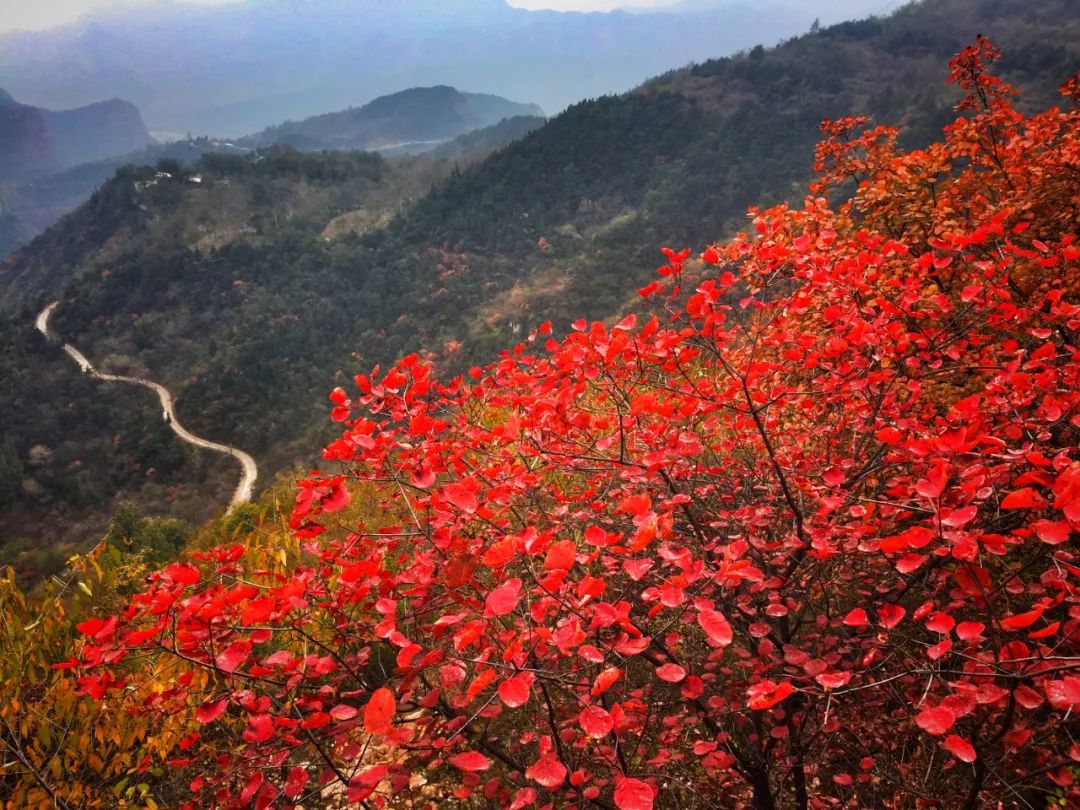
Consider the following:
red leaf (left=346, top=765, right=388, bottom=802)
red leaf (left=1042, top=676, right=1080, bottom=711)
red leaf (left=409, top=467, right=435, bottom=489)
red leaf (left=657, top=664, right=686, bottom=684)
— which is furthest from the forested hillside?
red leaf (left=1042, top=676, right=1080, bottom=711)

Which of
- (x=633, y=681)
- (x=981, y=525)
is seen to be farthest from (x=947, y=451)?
(x=633, y=681)

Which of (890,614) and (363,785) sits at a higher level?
(890,614)

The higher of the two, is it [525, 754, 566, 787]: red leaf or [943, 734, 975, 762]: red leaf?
[525, 754, 566, 787]: red leaf

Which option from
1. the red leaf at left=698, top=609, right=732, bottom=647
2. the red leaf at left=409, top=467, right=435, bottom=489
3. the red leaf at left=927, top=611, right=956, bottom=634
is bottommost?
the red leaf at left=927, top=611, right=956, bottom=634

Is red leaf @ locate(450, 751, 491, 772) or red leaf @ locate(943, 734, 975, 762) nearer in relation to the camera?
red leaf @ locate(943, 734, 975, 762)

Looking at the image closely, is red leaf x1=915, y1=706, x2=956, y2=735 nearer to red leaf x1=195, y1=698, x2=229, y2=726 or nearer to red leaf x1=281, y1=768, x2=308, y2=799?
red leaf x1=281, y1=768, x2=308, y2=799

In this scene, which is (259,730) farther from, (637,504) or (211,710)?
(637,504)

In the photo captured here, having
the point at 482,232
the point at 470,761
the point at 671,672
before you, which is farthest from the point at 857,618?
the point at 482,232
